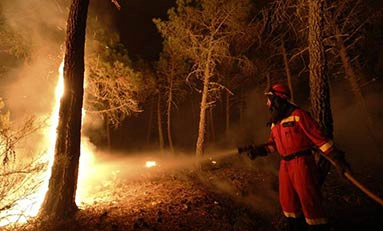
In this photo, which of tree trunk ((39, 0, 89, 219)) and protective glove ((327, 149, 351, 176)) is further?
tree trunk ((39, 0, 89, 219))

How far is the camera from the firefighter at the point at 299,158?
5086 millimetres

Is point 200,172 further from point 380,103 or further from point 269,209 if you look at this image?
point 380,103

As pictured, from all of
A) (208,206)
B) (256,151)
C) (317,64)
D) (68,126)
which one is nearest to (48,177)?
(68,126)

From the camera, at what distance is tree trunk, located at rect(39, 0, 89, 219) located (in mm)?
8164

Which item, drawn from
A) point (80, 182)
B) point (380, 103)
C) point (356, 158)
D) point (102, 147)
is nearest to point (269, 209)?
point (80, 182)

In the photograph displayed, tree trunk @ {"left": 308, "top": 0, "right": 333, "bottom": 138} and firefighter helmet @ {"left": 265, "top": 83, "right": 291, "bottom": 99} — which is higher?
tree trunk @ {"left": 308, "top": 0, "right": 333, "bottom": 138}

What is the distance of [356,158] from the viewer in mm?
20031

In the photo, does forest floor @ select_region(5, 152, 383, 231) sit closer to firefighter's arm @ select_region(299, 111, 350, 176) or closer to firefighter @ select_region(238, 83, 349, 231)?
firefighter @ select_region(238, 83, 349, 231)

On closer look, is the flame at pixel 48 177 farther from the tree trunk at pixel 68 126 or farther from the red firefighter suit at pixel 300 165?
the red firefighter suit at pixel 300 165

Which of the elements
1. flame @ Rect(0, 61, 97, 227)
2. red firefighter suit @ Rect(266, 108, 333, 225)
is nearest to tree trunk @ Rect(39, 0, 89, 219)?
flame @ Rect(0, 61, 97, 227)

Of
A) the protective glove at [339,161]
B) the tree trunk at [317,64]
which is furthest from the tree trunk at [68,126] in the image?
the protective glove at [339,161]

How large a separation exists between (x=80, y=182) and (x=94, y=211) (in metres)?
4.63

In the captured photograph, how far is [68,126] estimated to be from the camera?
819 cm

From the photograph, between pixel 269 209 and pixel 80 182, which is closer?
pixel 269 209
